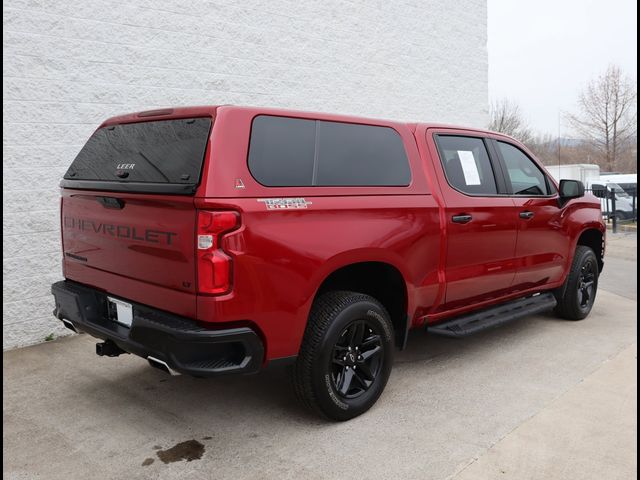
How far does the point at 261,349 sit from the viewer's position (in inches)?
124

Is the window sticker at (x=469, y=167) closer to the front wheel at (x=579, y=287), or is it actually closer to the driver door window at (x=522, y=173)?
the driver door window at (x=522, y=173)

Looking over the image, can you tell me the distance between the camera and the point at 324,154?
361 cm

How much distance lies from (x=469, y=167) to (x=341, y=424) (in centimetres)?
230

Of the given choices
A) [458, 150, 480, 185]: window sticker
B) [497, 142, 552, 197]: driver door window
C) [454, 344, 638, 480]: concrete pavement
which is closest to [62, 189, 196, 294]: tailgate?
[454, 344, 638, 480]: concrete pavement

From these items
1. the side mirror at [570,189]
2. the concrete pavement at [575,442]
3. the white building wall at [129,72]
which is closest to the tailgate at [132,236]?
the white building wall at [129,72]

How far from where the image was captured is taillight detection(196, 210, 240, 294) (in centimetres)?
294

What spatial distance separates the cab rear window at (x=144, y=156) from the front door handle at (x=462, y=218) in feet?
6.71

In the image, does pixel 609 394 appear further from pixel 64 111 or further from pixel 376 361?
pixel 64 111

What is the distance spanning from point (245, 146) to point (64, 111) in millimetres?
3073

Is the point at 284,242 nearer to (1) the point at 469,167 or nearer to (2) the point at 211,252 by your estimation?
(2) the point at 211,252

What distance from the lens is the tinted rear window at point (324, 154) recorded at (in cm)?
326

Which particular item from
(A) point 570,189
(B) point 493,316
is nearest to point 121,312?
(B) point 493,316

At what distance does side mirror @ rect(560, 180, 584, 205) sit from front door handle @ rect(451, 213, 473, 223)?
59.6 inches

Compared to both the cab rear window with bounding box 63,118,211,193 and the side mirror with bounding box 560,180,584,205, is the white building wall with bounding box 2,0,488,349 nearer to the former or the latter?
the cab rear window with bounding box 63,118,211,193
